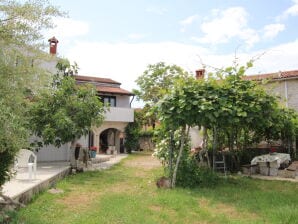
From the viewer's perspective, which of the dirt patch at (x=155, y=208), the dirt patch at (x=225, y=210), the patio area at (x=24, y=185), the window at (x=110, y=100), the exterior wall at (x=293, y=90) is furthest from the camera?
the window at (x=110, y=100)

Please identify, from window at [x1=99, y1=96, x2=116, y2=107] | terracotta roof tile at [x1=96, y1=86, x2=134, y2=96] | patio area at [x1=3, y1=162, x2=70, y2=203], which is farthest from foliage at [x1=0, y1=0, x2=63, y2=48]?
window at [x1=99, y1=96, x2=116, y2=107]

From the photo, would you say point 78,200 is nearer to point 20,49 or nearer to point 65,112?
point 20,49

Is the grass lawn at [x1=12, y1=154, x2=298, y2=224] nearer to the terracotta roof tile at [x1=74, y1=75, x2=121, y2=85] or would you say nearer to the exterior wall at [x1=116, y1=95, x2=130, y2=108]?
the exterior wall at [x1=116, y1=95, x2=130, y2=108]

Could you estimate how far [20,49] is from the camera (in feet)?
27.2

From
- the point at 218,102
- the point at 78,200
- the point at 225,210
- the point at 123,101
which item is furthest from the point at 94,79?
the point at 225,210

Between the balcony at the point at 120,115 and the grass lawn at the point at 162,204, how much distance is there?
15764 millimetres

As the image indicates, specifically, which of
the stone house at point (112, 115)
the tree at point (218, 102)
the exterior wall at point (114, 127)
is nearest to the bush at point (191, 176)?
the tree at point (218, 102)

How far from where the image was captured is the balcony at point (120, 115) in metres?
27.0

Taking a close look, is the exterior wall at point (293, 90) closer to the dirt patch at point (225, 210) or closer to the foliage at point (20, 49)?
the dirt patch at point (225, 210)

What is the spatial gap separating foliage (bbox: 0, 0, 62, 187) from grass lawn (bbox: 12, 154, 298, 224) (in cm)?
176

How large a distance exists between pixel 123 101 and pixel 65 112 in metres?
16.8

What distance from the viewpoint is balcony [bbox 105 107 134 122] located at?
88.6ft

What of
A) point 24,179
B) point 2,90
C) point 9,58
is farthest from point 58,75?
point 2,90

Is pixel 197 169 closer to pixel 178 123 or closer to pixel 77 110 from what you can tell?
pixel 178 123
